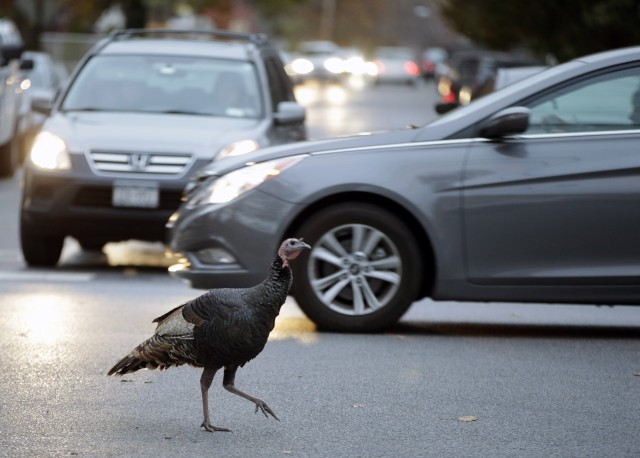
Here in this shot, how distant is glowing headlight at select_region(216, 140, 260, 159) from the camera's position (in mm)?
11633

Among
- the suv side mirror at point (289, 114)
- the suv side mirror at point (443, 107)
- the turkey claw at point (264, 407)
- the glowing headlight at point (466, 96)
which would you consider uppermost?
the suv side mirror at point (443, 107)

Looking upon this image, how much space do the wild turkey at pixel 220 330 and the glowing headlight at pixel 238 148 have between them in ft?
17.9

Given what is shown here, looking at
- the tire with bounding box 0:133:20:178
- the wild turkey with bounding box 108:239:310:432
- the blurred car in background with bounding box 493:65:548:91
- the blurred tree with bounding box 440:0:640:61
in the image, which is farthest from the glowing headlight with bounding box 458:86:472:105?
the wild turkey with bounding box 108:239:310:432

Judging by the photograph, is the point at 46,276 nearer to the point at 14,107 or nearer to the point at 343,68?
the point at 14,107

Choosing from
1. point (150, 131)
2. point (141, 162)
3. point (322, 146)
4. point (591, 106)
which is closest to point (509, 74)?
point (150, 131)

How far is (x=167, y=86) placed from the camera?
12.9 m

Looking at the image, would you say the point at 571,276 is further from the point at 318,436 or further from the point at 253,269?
the point at 318,436

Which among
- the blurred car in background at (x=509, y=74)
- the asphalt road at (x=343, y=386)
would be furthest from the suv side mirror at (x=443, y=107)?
the blurred car in background at (x=509, y=74)

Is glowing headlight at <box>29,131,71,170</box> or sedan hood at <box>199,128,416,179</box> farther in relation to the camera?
glowing headlight at <box>29,131,71,170</box>

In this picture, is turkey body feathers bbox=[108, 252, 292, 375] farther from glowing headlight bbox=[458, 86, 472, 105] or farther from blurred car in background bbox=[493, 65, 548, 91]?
glowing headlight bbox=[458, 86, 472, 105]

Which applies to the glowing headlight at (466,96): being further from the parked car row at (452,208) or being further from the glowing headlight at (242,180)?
the glowing headlight at (242,180)

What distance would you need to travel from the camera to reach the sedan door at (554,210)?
8.60 meters

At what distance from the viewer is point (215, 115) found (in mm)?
12625

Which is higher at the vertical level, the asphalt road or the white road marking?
the asphalt road
